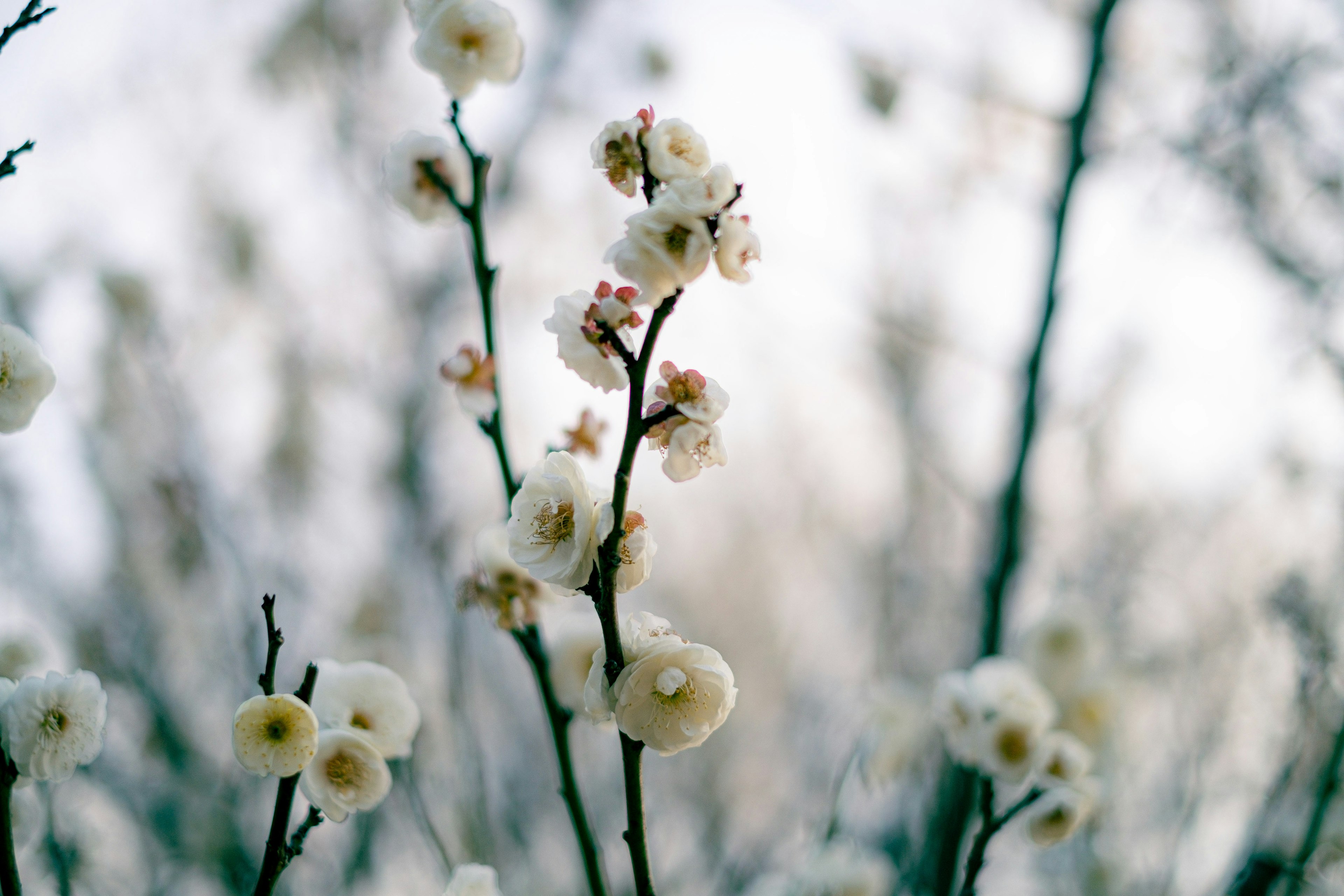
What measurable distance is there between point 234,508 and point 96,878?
1862mm

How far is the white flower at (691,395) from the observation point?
848 millimetres

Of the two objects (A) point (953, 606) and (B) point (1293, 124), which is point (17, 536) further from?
(B) point (1293, 124)

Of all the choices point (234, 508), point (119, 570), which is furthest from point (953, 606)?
point (119, 570)

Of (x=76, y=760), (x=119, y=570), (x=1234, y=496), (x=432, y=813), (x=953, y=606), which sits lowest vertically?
(x=76, y=760)

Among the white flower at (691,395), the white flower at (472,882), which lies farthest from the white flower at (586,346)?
the white flower at (472,882)

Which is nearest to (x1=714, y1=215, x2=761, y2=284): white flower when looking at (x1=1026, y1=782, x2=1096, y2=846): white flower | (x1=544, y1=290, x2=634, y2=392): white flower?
(x1=544, y1=290, x2=634, y2=392): white flower

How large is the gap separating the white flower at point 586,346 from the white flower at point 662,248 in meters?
0.07

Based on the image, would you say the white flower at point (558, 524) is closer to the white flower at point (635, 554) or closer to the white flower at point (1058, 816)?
the white flower at point (635, 554)

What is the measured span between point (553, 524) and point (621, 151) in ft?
1.43

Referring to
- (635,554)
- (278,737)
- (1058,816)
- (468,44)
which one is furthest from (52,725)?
(1058,816)

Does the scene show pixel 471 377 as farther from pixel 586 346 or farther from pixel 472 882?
pixel 472 882

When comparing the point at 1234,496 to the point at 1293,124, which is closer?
the point at 1293,124

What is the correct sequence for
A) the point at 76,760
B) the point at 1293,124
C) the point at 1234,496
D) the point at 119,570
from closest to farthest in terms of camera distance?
the point at 76,760 → the point at 1293,124 → the point at 1234,496 → the point at 119,570

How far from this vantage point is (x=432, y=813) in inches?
113
